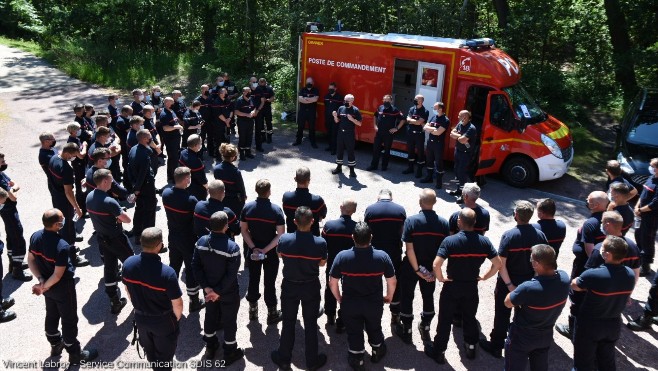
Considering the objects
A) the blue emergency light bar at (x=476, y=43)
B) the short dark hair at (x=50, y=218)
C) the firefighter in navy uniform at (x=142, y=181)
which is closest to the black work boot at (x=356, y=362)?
the short dark hair at (x=50, y=218)

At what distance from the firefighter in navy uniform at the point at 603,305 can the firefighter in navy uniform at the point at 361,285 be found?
1823mm

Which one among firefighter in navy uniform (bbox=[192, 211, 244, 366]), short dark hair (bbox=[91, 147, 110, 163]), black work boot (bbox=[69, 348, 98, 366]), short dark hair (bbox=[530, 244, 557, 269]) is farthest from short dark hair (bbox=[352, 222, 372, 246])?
short dark hair (bbox=[91, 147, 110, 163])

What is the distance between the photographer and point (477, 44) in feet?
37.7

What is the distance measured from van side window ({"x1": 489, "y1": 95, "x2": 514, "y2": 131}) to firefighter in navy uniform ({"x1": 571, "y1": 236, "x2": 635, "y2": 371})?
20.4 ft

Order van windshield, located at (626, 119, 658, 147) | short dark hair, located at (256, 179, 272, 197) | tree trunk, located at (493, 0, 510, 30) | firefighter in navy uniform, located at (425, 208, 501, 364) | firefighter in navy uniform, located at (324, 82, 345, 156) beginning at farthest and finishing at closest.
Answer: tree trunk, located at (493, 0, 510, 30) < firefighter in navy uniform, located at (324, 82, 345, 156) < van windshield, located at (626, 119, 658, 147) < short dark hair, located at (256, 179, 272, 197) < firefighter in navy uniform, located at (425, 208, 501, 364)

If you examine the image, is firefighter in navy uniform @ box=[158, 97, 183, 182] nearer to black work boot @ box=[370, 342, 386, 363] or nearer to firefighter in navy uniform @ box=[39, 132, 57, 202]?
firefighter in navy uniform @ box=[39, 132, 57, 202]

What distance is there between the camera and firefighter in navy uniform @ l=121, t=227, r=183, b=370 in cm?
484

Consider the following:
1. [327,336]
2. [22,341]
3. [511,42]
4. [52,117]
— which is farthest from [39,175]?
[511,42]

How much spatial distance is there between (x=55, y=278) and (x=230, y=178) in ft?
8.80

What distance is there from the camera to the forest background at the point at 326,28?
16141 millimetres

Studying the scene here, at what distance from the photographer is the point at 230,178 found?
7.45 m

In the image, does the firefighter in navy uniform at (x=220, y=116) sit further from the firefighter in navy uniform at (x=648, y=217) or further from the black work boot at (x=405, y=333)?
the firefighter in navy uniform at (x=648, y=217)

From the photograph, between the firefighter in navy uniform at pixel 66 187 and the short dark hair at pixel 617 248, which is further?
the firefighter in navy uniform at pixel 66 187

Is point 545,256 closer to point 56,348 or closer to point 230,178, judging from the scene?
point 230,178
